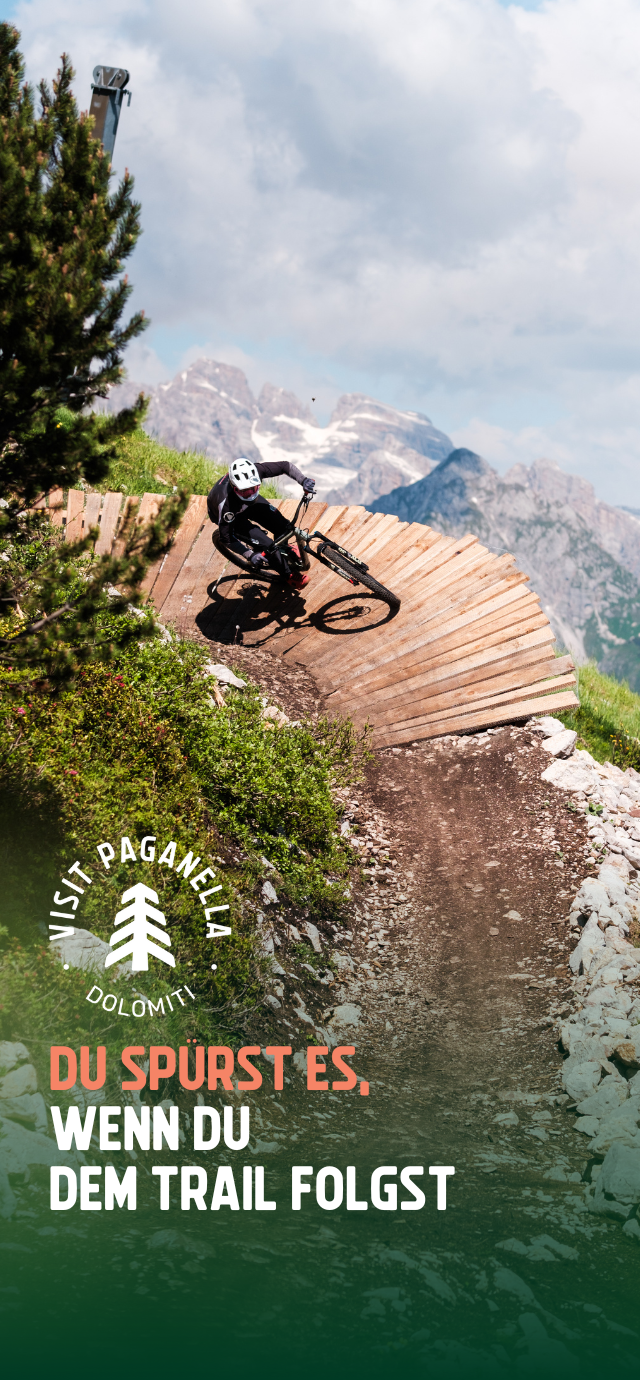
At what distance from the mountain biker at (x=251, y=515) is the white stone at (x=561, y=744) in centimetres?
450

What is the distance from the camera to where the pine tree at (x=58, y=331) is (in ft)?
12.3

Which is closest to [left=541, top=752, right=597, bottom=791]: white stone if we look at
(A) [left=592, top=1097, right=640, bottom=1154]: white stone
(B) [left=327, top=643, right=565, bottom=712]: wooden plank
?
(B) [left=327, top=643, right=565, bottom=712]: wooden plank

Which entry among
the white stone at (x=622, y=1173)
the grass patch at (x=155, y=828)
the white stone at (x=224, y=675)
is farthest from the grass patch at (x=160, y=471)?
the white stone at (x=622, y=1173)

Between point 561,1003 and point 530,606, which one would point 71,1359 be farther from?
point 530,606

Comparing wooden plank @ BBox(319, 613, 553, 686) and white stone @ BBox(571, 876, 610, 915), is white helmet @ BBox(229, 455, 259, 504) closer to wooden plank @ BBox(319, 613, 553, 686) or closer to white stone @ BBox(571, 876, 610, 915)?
wooden plank @ BBox(319, 613, 553, 686)

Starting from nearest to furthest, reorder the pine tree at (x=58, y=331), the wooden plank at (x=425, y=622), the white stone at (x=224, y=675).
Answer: the pine tree at (x=58, y=331)
the white stone at (x=224, y=675)
the wooden plank at (x=425, y=622)

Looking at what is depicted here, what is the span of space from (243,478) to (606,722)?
6.38 metres

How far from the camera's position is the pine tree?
147 inches

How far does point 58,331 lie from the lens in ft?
12.6

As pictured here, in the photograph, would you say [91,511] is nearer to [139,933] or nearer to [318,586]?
[318,586]

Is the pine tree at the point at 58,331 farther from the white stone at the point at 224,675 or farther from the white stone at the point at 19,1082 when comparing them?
the white stone at the point at 224,675

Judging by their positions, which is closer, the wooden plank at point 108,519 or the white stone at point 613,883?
the white stone at point 613,883

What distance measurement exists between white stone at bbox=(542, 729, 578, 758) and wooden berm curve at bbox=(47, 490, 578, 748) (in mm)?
Answer: 485

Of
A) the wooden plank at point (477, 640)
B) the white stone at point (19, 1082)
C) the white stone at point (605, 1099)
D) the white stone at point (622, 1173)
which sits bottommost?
the white stone at point (622, 1173)
